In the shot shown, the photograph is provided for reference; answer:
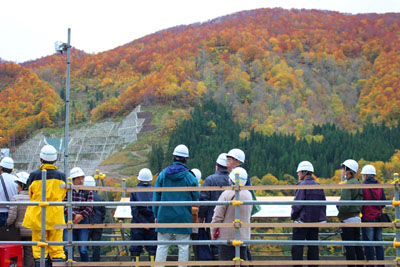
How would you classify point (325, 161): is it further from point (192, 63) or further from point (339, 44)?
point (339, 44)

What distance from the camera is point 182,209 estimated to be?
6.49m

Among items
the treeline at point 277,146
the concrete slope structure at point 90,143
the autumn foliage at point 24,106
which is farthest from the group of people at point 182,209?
the autumn foliage at point 24,106

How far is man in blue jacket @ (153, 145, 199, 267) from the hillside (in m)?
73.8

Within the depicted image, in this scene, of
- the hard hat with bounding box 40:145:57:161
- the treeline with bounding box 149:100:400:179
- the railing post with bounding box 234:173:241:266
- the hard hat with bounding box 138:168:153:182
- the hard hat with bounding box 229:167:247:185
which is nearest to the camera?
the railing post with bounding box 234:173:241:266

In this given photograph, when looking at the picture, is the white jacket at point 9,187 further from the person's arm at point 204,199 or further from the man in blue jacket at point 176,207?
the person's arm at point 204,199

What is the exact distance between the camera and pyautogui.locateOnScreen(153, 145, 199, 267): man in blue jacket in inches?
253

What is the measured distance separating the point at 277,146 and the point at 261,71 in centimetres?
4323

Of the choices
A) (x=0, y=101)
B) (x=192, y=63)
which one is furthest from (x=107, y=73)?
(x=0, y=101)

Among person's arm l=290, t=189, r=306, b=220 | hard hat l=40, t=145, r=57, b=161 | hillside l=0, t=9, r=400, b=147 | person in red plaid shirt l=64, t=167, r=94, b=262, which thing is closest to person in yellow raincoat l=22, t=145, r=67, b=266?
hard hat l=40, t=145, r=57, b=161

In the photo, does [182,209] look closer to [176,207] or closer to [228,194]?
[176,207]

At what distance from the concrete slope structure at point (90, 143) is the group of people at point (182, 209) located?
62856 mm

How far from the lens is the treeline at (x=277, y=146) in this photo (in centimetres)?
6056

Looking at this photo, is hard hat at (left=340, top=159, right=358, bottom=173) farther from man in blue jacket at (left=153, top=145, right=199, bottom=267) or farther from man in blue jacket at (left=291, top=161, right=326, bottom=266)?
man in blue jacket at (left=153, top=145, right=199, bottom=267)

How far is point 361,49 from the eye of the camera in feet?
386
